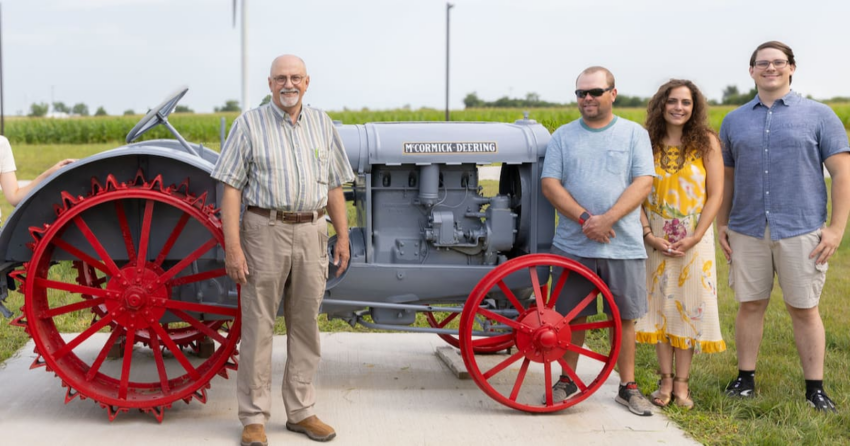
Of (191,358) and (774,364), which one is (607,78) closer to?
(774,364)

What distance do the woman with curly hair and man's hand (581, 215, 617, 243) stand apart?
275mm

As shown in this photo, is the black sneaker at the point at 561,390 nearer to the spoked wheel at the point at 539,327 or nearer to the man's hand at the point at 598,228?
the spoked wheel at the point at 539,327

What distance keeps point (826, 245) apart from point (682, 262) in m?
0.72

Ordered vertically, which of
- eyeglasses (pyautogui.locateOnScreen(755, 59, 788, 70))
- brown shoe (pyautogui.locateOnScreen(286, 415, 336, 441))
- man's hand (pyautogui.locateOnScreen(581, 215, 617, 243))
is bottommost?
brown shoe (pyautogui.locateOnScreen(286, 415, 336, 441))

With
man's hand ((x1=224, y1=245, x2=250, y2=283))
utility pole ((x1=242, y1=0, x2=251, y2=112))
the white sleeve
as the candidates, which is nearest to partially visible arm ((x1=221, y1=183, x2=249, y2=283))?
man's hand ((x1=224, y1=245, x2=250, y2=283))

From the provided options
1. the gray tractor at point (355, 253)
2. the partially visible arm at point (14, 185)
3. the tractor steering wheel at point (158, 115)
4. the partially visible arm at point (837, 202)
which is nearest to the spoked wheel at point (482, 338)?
the gray tractor at point (355, 253)

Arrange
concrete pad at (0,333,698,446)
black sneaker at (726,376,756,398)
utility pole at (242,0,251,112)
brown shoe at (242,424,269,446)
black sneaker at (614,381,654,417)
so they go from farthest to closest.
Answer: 1. utility pole at (242,0,251,112)
2. black sneaker at (726,376,756,398)
3. black sneaker at (614,381,654,417)
4. concrete pad at (0,333,698,446)
5. brown shoe at (242,424,269,446)

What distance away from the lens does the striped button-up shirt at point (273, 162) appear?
12.1ft

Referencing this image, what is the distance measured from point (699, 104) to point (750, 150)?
0.40 metres

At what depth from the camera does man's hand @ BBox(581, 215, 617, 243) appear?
13.4 ft

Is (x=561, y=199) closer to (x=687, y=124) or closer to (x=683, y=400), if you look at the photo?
(x=687, y=124)

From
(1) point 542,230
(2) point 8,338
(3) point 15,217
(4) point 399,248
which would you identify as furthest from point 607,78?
(2) point 8,338

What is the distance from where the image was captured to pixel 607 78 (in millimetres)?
4125

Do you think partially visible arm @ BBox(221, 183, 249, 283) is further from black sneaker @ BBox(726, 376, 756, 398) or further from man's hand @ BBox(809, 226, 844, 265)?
man's hand @ BBox(809, 226, 844, 265)
